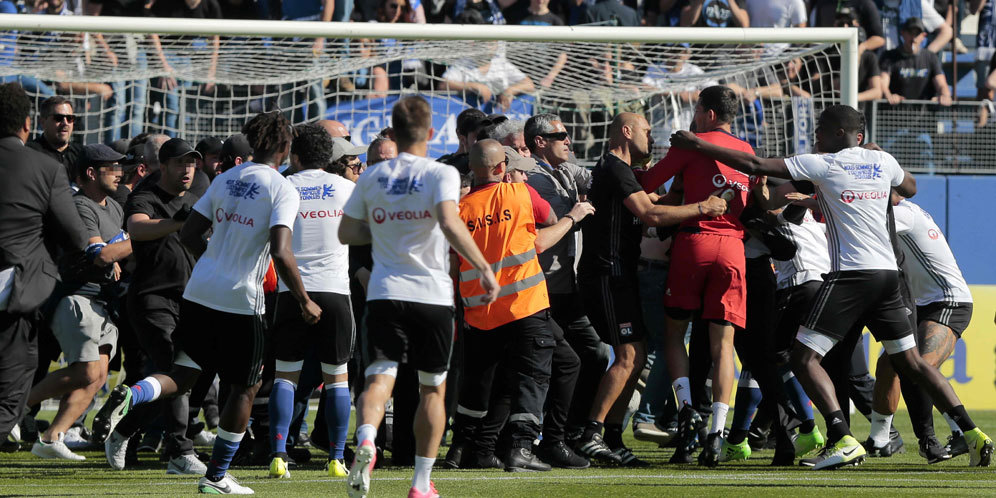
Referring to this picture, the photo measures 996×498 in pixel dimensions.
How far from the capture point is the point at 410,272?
604cm

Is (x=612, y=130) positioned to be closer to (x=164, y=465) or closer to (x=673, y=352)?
(x=673, y=352)

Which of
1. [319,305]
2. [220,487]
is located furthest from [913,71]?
[220,487]

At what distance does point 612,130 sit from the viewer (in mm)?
8375

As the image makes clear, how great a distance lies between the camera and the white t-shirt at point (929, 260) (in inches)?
358

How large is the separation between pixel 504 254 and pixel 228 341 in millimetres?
1711

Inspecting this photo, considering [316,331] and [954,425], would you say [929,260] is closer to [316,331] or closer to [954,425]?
[954,425]

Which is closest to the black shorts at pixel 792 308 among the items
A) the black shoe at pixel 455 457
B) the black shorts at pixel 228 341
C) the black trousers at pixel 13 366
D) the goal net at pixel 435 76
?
the black shoe at pixel 455 457

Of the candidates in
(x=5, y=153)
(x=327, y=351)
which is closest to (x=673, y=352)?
(x=327, y=351)

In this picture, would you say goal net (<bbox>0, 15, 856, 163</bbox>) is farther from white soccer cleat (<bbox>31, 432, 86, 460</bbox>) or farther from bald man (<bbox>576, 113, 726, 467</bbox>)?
white soccer cleat (<bbox>31, 432, 86, 460</bbox>)

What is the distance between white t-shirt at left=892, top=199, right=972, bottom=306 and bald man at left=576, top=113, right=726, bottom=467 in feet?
6.67

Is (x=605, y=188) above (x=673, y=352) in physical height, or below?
above

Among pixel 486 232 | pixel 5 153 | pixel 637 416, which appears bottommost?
pixel 637 416

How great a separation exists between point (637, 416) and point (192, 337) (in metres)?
4.47

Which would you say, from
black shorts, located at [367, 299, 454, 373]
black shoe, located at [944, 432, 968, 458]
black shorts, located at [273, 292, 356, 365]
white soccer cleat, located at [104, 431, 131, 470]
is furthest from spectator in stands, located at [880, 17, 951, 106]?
black shorts, located at [367, 299, 454, 373]
